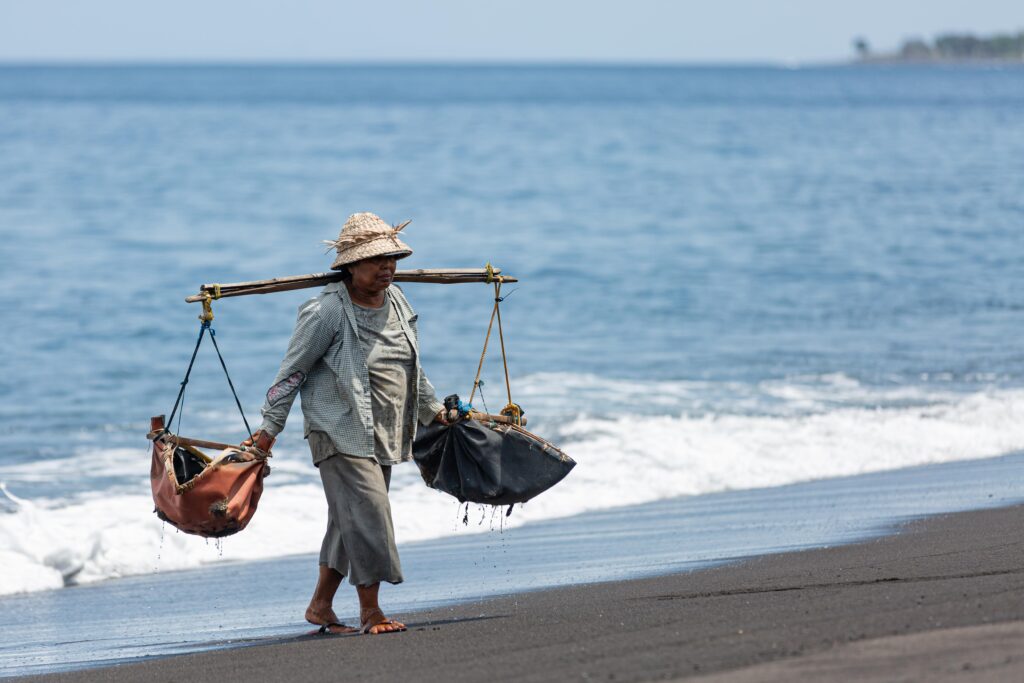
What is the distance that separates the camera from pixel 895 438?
37.2ft

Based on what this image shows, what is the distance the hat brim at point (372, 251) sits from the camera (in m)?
5.42

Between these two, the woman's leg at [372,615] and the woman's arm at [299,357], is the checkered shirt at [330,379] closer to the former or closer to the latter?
the woman's arm at [299,357]

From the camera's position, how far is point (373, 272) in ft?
18.0

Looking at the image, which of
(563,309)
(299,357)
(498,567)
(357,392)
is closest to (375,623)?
(357,392)

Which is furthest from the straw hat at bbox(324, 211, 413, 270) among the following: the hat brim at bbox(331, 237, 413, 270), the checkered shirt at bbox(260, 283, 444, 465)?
the checkered shirt at bbox(260, 283, 444, 465)

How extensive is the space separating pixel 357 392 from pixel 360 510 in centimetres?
47

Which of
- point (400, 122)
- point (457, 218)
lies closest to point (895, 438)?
point (457, 218)

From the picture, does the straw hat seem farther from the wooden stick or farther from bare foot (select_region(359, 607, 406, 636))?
bare foot (select_region(359, 607, 406, 636))

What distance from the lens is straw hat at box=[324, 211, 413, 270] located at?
5434 millimetres

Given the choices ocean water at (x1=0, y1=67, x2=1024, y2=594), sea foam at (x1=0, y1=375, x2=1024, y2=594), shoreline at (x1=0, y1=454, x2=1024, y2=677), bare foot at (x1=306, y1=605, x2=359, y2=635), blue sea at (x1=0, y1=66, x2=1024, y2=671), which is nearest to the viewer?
bare foot at (x1=306, y1=605, x2=359, y2=635)

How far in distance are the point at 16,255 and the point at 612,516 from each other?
19.8m

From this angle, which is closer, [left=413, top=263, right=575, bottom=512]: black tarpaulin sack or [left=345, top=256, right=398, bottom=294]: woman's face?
[left=345, top=256, right=398, bottom=294]: woman's face

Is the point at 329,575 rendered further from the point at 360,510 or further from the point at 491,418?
the point at 491,418

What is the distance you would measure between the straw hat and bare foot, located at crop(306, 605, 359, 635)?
144 centimetres
